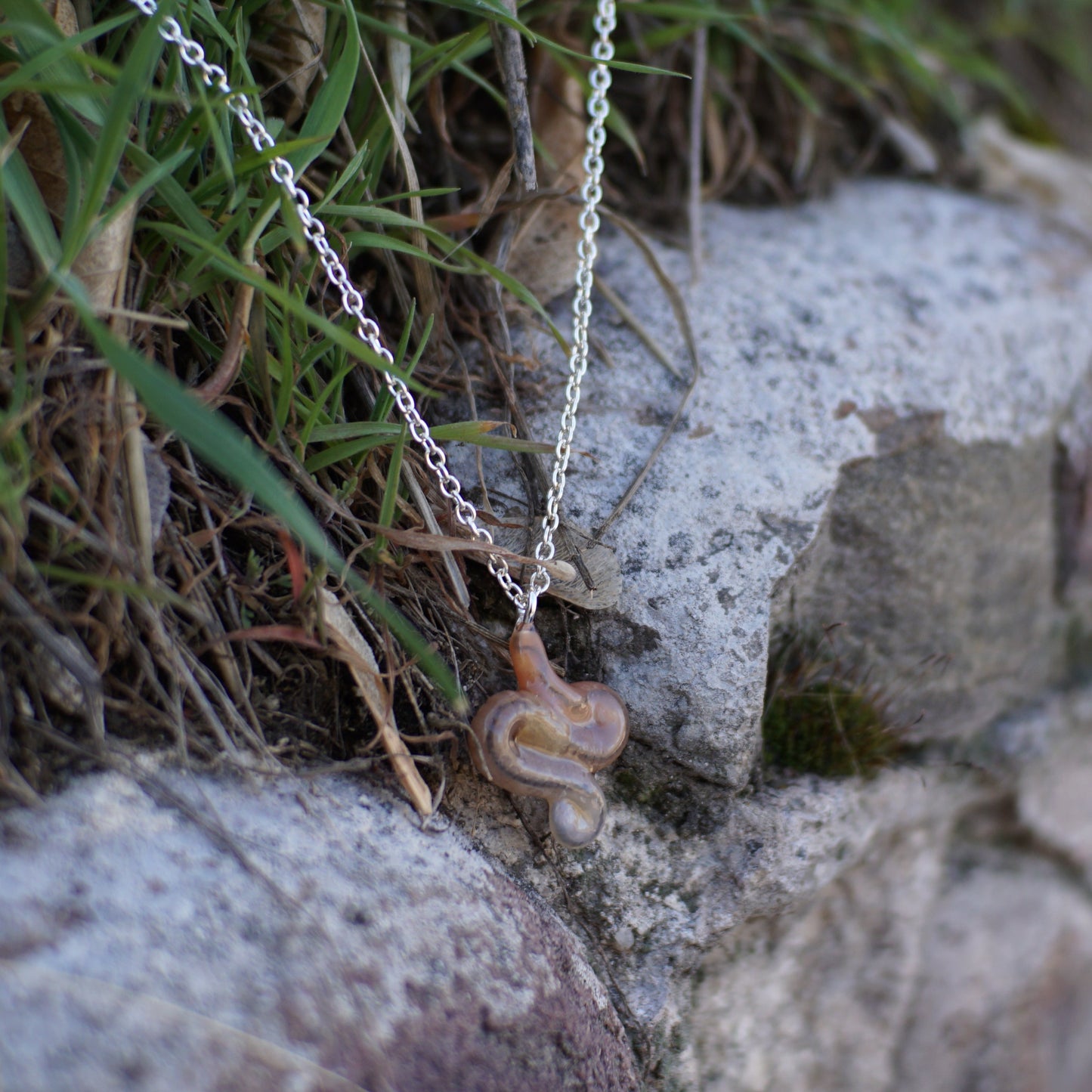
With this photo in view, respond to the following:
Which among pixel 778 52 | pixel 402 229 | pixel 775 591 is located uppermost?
pixel 778 52

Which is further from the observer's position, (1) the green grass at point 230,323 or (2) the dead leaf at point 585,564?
(2) the dead leaf at point 585,564

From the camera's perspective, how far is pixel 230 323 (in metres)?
1.33

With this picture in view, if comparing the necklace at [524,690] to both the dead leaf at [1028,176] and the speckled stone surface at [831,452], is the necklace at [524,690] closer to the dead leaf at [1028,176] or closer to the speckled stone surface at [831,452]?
the speckled stone surface at [831,452]

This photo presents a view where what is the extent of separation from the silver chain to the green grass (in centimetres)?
3

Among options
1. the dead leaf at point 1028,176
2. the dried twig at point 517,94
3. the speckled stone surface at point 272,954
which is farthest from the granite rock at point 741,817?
the dried twig at point 517,94

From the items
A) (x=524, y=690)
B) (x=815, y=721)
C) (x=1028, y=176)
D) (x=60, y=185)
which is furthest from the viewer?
(x=1028, y=176)

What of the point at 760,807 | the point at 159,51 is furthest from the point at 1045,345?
the point at 159,51

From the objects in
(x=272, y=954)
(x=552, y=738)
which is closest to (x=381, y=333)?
(x=552, y=738)

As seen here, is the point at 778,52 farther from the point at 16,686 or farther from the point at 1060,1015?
the point at 1060,1015

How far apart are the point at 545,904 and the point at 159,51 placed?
1.33m

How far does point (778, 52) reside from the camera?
2205 millimetres

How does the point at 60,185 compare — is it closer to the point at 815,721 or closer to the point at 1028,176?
the point at 815,721

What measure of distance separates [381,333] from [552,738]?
75cm

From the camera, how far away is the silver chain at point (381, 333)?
1326 mm
